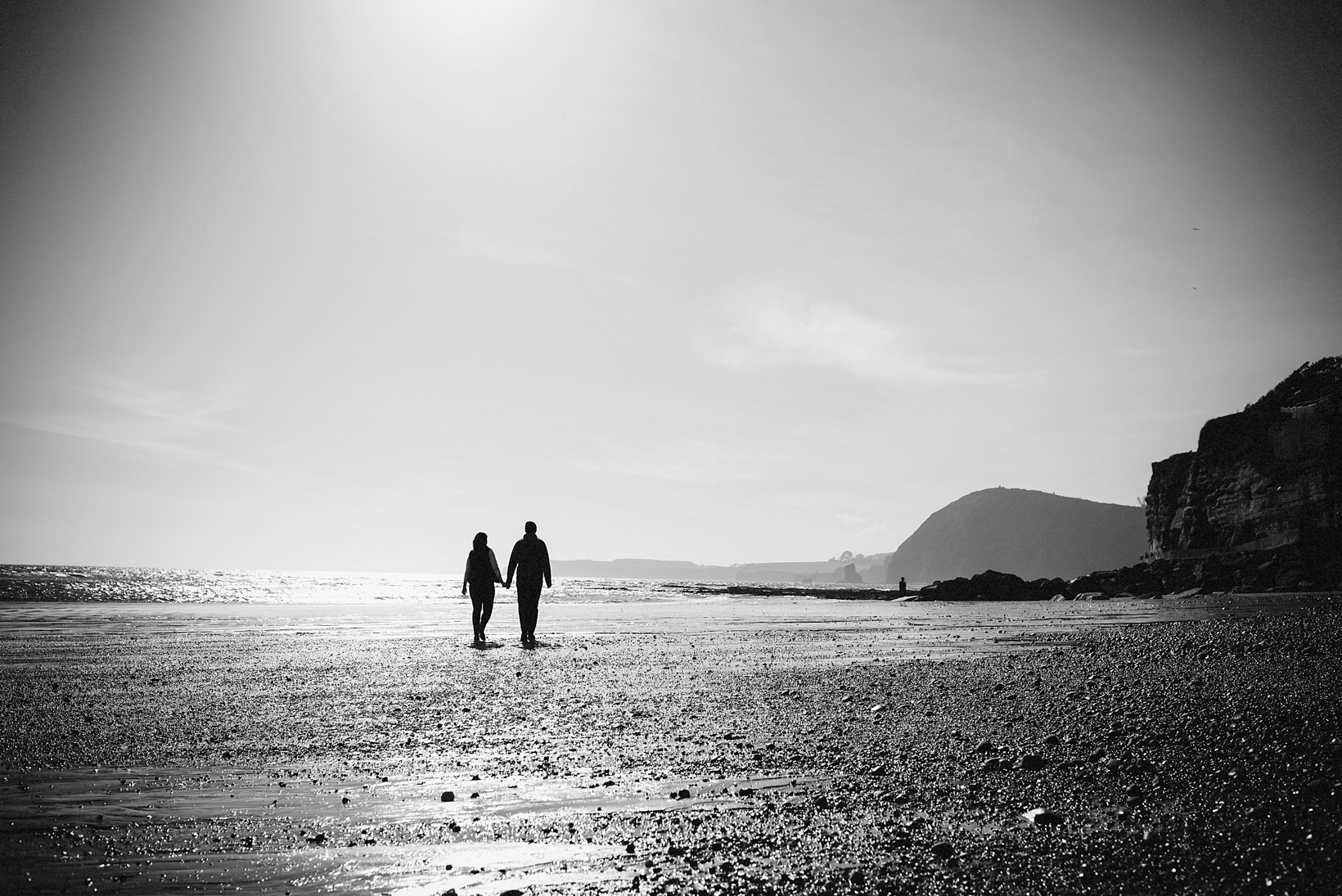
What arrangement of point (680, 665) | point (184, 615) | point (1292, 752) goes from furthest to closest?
1. point (184, 615)
2. point (680, 665)
3. point (1292, 752)

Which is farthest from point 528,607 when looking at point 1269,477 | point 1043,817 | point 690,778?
point 1269,477

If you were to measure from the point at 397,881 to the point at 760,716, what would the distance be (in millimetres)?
3937

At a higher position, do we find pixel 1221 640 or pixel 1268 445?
pixel 1268 445

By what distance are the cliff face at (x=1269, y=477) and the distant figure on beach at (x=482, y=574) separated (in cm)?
4733

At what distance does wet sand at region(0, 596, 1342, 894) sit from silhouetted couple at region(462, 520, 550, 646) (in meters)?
5.33

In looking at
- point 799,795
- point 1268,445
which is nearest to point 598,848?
point 799,795

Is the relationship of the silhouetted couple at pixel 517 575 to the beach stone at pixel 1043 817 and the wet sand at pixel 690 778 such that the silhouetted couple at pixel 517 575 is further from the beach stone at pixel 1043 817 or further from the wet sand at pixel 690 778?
the beach stone at pixel 1043 817

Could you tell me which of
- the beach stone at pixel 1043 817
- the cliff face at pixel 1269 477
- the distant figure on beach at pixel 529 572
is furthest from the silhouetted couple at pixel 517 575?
the cliff face at pixel 1269 477

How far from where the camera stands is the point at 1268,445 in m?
47.2

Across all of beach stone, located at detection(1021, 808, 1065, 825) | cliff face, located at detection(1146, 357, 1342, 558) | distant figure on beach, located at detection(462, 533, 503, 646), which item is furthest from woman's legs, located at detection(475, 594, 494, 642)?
cliff face, located at detection(1146, 357, 1342, 558)

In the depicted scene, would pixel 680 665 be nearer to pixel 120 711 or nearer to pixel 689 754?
pixel 689 754

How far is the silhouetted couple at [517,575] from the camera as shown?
14547 mm

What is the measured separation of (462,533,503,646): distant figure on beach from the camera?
1499 centimetres

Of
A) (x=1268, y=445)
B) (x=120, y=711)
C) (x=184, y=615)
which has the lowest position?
(x=184, y=615)
